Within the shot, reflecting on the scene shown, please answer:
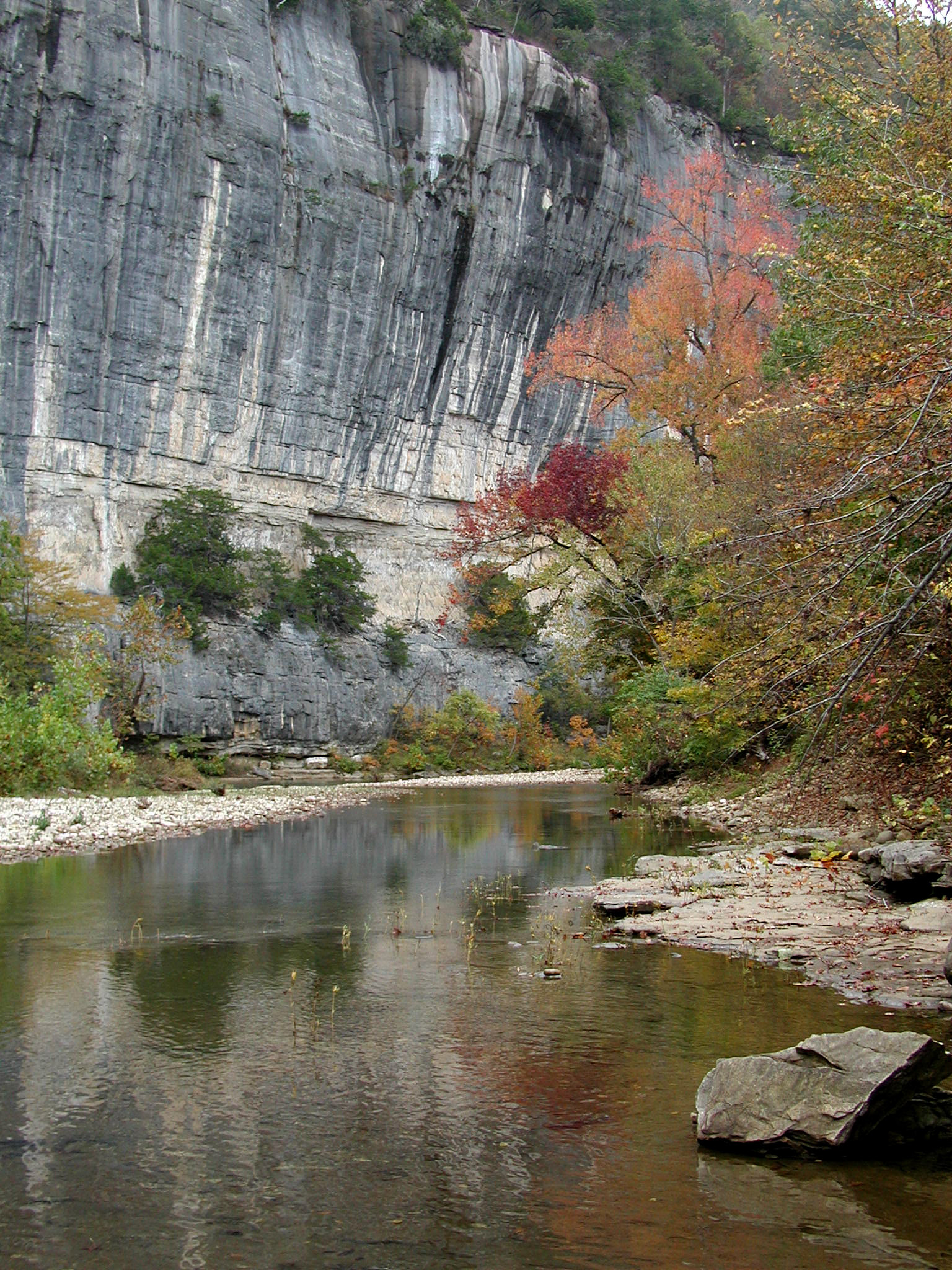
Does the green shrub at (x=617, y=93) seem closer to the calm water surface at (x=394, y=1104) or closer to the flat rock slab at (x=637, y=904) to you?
the flat rock slab at (x=637, y=904)

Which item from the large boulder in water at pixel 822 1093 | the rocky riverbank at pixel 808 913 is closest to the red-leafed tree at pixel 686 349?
the rocky riverbank at pixel 808 913

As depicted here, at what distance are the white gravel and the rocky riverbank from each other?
25.4ft

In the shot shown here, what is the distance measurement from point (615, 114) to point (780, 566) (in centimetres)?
5229

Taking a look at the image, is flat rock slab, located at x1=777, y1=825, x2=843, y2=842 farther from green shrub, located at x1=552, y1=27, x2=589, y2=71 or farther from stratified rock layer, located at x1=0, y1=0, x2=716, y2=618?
green shrub, located at x1=552, y1=27, x2=589, y2=71

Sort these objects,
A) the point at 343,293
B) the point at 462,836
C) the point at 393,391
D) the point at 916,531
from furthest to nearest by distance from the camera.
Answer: the point at 393,391 < the point at 343,293 < the point at 462,836 < the point at 916,531

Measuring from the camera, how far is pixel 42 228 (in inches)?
1495

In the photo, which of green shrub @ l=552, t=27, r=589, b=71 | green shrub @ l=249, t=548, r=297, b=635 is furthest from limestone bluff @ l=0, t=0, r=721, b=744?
green shrub @ l=552, t=27, r=589, b=71

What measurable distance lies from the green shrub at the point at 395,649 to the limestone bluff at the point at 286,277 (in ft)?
2.94

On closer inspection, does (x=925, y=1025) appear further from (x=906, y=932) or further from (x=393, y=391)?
(x=393, y=391)

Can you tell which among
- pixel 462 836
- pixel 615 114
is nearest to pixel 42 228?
pixel 615 114

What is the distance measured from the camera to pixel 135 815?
18344 millimetres

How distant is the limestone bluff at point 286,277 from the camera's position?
126 ft

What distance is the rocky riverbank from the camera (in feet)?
21.3

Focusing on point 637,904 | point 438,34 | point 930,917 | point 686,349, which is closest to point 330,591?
point 686,349
